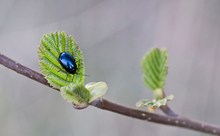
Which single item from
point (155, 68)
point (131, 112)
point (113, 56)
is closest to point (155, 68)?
point (155, 68)

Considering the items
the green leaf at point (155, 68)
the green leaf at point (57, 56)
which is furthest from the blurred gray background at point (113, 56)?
the green leaf at point (57, 56)

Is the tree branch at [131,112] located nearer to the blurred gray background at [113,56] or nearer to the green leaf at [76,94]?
the green leaf at [76,94]

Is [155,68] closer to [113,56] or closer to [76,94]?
[76,94]

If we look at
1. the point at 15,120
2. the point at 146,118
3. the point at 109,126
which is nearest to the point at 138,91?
the point at 109,126

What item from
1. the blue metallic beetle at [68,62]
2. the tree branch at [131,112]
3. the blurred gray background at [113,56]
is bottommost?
the tree branch at [131,112]

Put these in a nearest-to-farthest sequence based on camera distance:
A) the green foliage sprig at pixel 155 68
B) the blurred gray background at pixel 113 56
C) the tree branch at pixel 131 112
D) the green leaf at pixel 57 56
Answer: the tree branch at pixel 131 112 < the green leaf at pixel 57 56 < the green foliage sprig at pixel 155 68 < the blurred gray background at pixel 113 56
